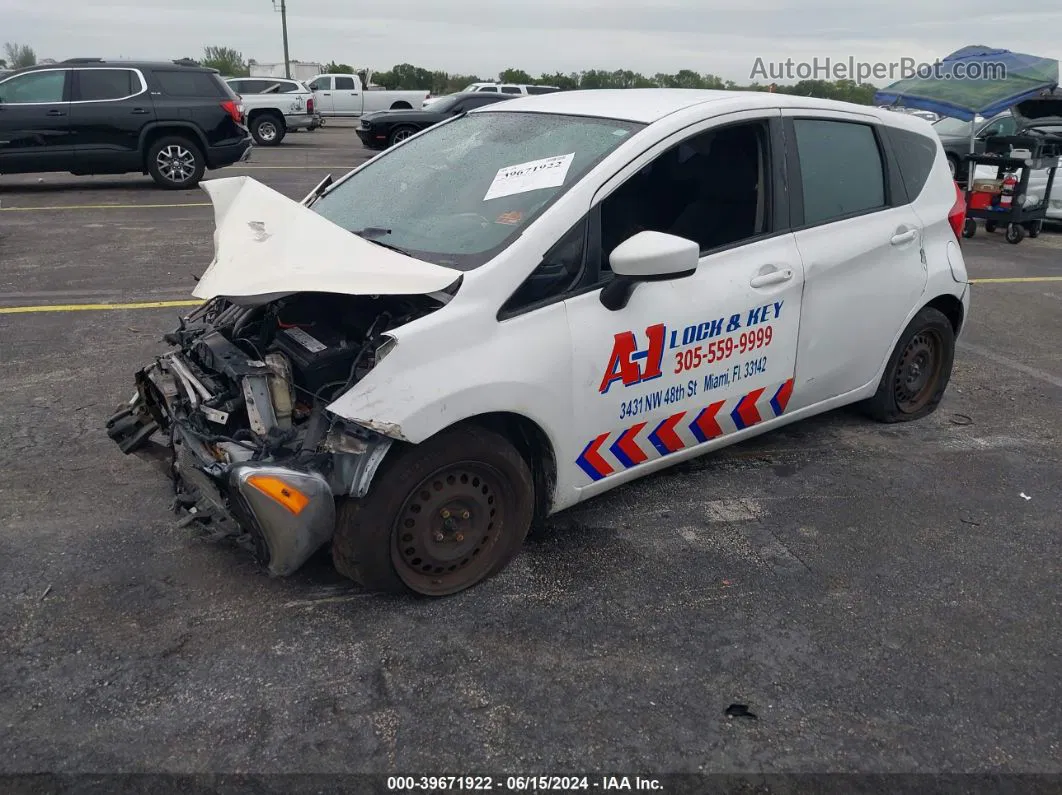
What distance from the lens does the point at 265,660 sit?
2.82m

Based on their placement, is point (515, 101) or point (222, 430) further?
point (515, 101)

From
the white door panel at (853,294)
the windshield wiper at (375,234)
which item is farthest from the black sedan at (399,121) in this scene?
the windshield wiper at (375,234)

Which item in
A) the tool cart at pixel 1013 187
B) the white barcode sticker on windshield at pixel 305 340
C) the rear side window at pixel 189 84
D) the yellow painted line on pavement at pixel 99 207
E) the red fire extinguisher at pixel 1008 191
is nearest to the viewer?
the white barcode sticker on windshield at pixel 305 340

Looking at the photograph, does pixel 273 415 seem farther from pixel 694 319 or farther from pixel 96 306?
pixel 96 306

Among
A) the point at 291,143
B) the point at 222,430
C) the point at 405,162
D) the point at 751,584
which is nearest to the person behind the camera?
the point at 222,430

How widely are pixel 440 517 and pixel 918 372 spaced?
3.07 m

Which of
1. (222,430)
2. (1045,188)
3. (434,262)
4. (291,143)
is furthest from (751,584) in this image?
(291,143)

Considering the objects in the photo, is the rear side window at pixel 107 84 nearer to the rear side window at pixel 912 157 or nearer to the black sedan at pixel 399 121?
the black sedan at pixel 399 121

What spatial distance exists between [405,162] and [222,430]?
1.57 metres

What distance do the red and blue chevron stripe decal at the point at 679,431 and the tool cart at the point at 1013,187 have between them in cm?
858

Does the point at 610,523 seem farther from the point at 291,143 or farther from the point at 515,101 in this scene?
the point at 291,143

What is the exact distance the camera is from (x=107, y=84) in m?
13.0

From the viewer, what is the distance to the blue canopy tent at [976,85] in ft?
37.5

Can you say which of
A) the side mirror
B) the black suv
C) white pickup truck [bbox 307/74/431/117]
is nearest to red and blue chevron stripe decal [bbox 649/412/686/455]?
the side mirror
